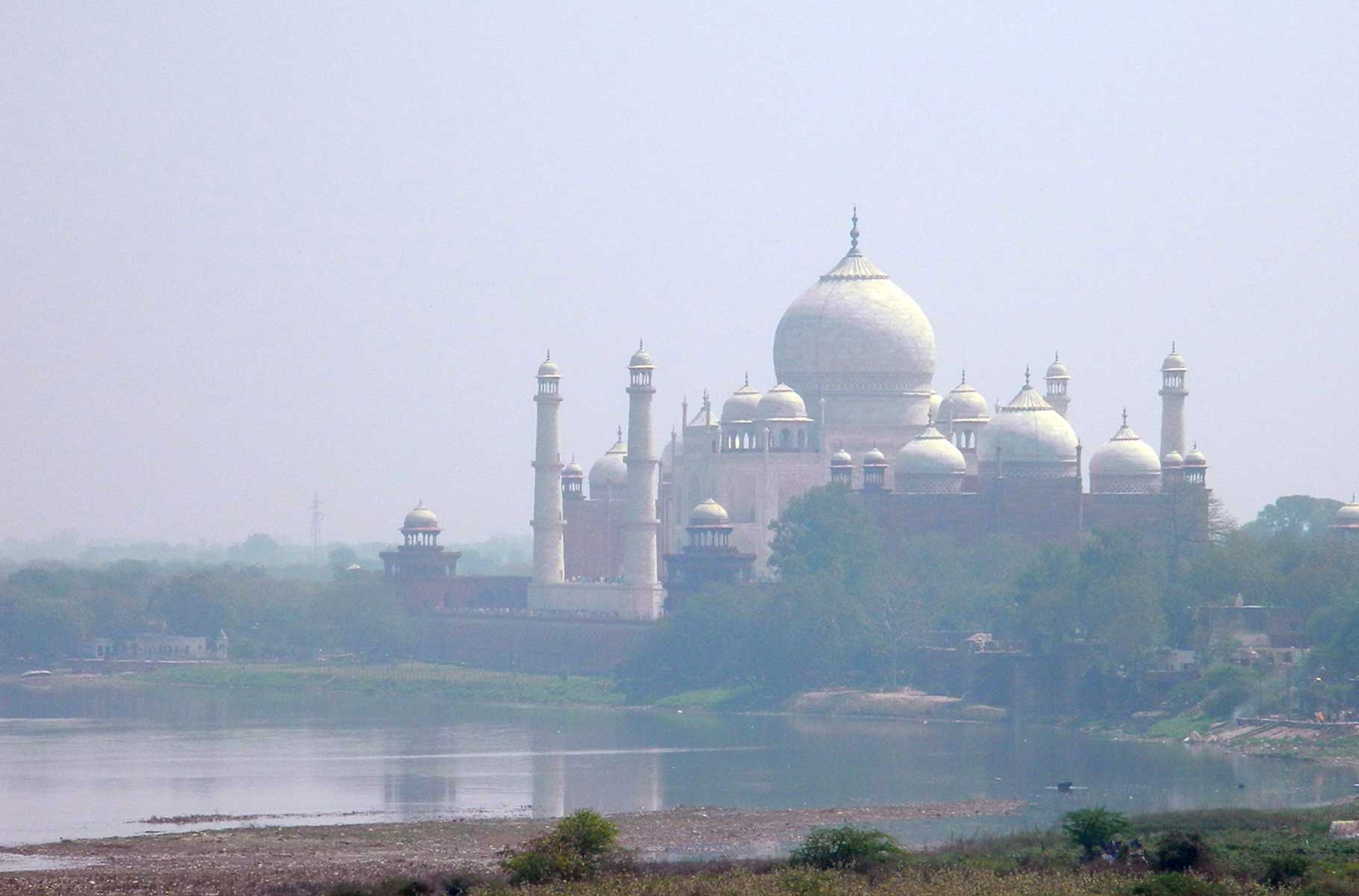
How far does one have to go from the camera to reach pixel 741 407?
3187 inches

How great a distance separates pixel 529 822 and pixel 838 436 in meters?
35.7

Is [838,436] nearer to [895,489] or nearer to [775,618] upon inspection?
[895,489]

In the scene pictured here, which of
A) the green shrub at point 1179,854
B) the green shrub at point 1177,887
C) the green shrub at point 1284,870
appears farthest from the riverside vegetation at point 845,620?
the green shrub at point 1177,887

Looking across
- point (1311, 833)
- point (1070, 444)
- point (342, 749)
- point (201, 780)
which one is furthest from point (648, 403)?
point (1311, 833)

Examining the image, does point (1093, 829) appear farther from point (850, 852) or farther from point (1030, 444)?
point (1030, 444)

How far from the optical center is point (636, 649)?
74938mm

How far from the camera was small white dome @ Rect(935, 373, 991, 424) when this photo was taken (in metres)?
81.9

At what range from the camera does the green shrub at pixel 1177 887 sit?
3469cm

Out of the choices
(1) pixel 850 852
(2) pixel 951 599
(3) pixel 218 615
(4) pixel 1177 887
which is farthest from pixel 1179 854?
(3) pixel 218 615

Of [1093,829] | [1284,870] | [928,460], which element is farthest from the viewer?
[928,460]

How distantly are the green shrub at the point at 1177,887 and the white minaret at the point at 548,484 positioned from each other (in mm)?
47620

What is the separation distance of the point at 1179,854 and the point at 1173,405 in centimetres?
4429

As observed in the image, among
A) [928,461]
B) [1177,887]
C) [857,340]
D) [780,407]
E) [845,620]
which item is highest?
[857,340]

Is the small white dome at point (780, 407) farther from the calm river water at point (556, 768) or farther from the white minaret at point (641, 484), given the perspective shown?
the calm river water at point (556, 768)
